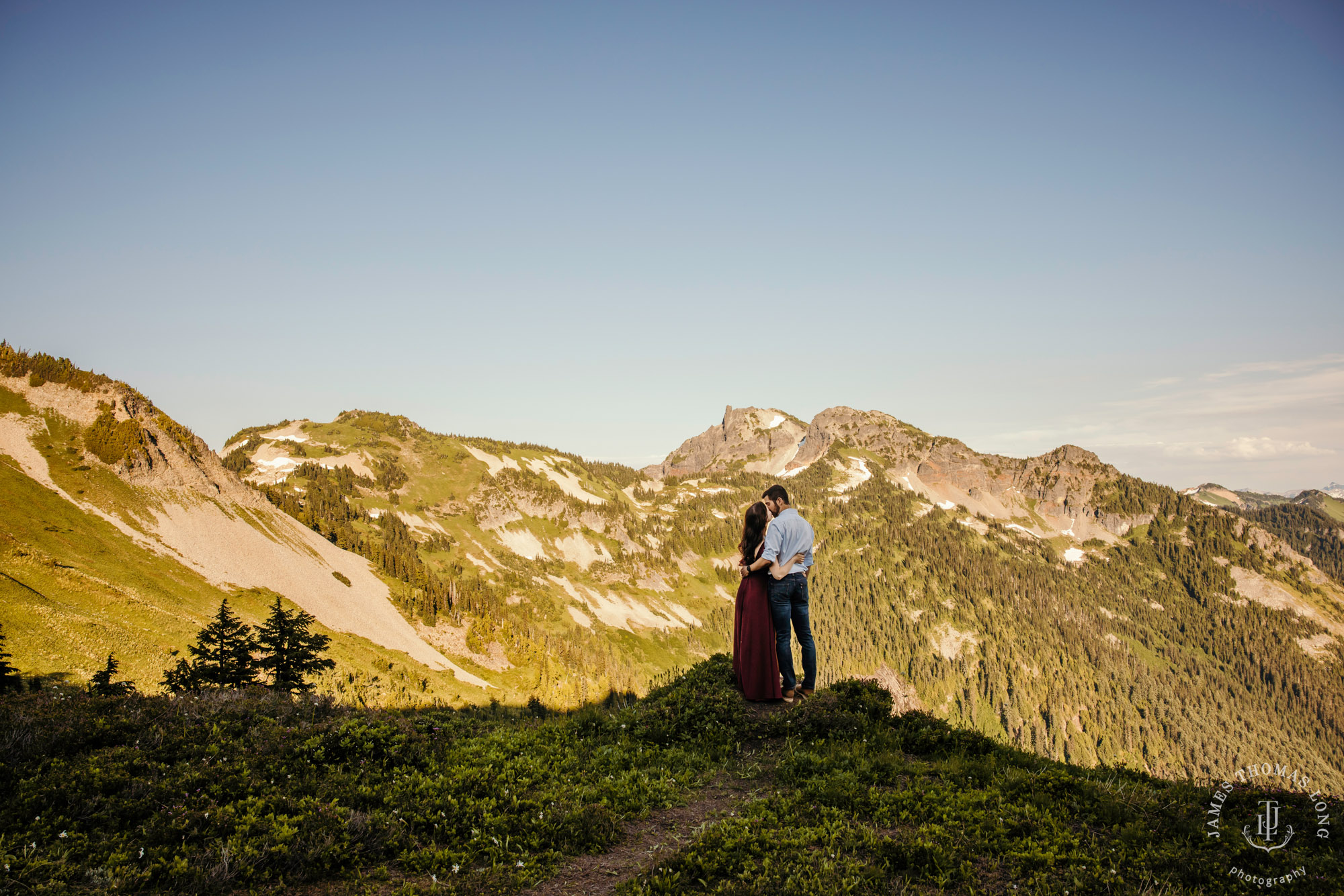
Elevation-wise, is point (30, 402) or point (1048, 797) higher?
point (30, 402)

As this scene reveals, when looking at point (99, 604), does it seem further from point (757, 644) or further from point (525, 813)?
point (757, 644)

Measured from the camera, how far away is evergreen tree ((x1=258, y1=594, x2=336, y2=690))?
22516 mm

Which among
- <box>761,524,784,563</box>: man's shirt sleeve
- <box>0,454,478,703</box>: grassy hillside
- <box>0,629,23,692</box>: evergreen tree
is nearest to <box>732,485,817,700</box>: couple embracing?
<box>761,524,784,563</box>: man's shirt sleeve

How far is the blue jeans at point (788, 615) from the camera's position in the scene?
14.6m

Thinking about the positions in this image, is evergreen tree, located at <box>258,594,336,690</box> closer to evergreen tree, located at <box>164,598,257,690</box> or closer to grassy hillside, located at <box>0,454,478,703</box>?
evergreen tree, located at <box>164,598,257,690</box>

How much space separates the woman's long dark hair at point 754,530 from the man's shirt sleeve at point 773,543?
0.49 m

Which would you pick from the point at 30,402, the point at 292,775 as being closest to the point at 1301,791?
the point at 292,775

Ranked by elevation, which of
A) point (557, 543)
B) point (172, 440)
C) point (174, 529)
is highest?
point (172, 440)

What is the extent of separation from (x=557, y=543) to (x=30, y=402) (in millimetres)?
126496

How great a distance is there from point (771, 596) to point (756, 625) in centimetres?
83

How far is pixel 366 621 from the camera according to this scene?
6028cm

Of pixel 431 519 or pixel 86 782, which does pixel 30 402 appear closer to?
pixel 86 782

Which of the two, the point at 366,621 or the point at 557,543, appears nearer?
the point at 366,621

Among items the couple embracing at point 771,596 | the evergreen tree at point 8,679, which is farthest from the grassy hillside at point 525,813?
the evergreen tree at point 8,679
